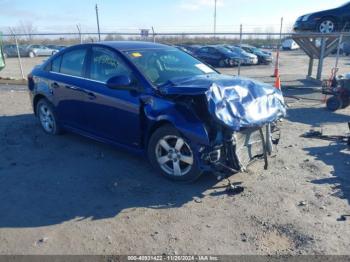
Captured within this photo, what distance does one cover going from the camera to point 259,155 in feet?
15.3

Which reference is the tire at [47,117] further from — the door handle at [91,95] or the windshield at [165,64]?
the windshield at [165,64]

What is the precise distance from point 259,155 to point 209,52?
20.4 m

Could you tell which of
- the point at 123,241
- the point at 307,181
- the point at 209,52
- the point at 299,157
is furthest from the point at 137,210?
the point at 209,52

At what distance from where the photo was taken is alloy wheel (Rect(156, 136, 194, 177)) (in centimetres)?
430

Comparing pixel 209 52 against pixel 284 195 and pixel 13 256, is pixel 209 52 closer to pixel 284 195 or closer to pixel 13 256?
pixel 284 195

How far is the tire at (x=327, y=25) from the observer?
1422cm

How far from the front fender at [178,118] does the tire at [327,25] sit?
12.4m

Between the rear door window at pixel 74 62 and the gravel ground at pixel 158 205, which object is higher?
the rear door window at pixel 74 62

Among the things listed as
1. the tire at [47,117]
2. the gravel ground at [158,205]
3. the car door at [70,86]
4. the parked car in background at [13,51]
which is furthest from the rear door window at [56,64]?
the parked car in background at [13,51]

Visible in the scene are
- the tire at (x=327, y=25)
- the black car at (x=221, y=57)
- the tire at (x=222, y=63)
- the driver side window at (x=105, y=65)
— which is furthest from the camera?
the tire at (x=222, y=63)

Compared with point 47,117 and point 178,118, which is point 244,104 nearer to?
point 178,118

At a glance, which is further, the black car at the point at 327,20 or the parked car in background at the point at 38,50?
the parked car in background at the point at 38,50

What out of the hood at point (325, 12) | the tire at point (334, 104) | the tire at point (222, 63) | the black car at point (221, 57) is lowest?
the tire at point (222, 63)

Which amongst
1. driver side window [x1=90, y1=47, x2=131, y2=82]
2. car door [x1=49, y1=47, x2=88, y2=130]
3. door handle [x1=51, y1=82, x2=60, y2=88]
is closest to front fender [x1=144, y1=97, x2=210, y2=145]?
driver side window [x1=90, y1=47, x2=131, y2=82]
